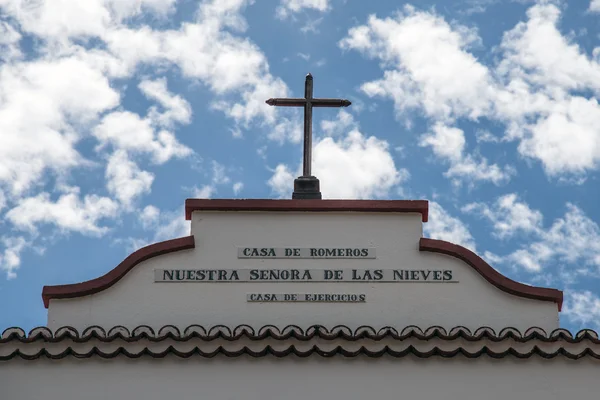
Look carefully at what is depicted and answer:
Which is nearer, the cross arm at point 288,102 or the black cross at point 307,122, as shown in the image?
the black cross at point 307,122

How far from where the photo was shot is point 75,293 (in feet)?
40.6

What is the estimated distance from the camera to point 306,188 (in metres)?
13.6

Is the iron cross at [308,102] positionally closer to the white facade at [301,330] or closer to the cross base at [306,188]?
the cross base at [306,188]

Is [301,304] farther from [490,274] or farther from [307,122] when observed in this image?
[307,122]

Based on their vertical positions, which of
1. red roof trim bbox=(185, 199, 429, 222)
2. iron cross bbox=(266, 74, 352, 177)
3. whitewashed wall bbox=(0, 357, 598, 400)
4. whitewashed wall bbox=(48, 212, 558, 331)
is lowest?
whitewashed wall bbox=(0, 357, 598, 400)

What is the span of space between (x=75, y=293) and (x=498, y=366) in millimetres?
5036

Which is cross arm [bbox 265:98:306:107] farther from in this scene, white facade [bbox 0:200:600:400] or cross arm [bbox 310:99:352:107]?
white facade [bbox 0:200:600:400]

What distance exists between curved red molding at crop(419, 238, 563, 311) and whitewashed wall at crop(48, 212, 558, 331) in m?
0.08

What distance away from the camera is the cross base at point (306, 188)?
44.4 feet

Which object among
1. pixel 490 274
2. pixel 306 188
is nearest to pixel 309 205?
pixel 306 188

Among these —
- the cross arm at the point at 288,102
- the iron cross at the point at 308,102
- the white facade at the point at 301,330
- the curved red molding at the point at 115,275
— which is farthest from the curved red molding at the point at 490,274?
→ the curved red molding at the point at 115,275

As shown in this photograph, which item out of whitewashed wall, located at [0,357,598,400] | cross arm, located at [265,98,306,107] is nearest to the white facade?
whitewashed wall, located at [0,357,598,400]

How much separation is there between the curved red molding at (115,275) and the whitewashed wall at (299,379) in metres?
1.41

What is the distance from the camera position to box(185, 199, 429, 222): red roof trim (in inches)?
506
